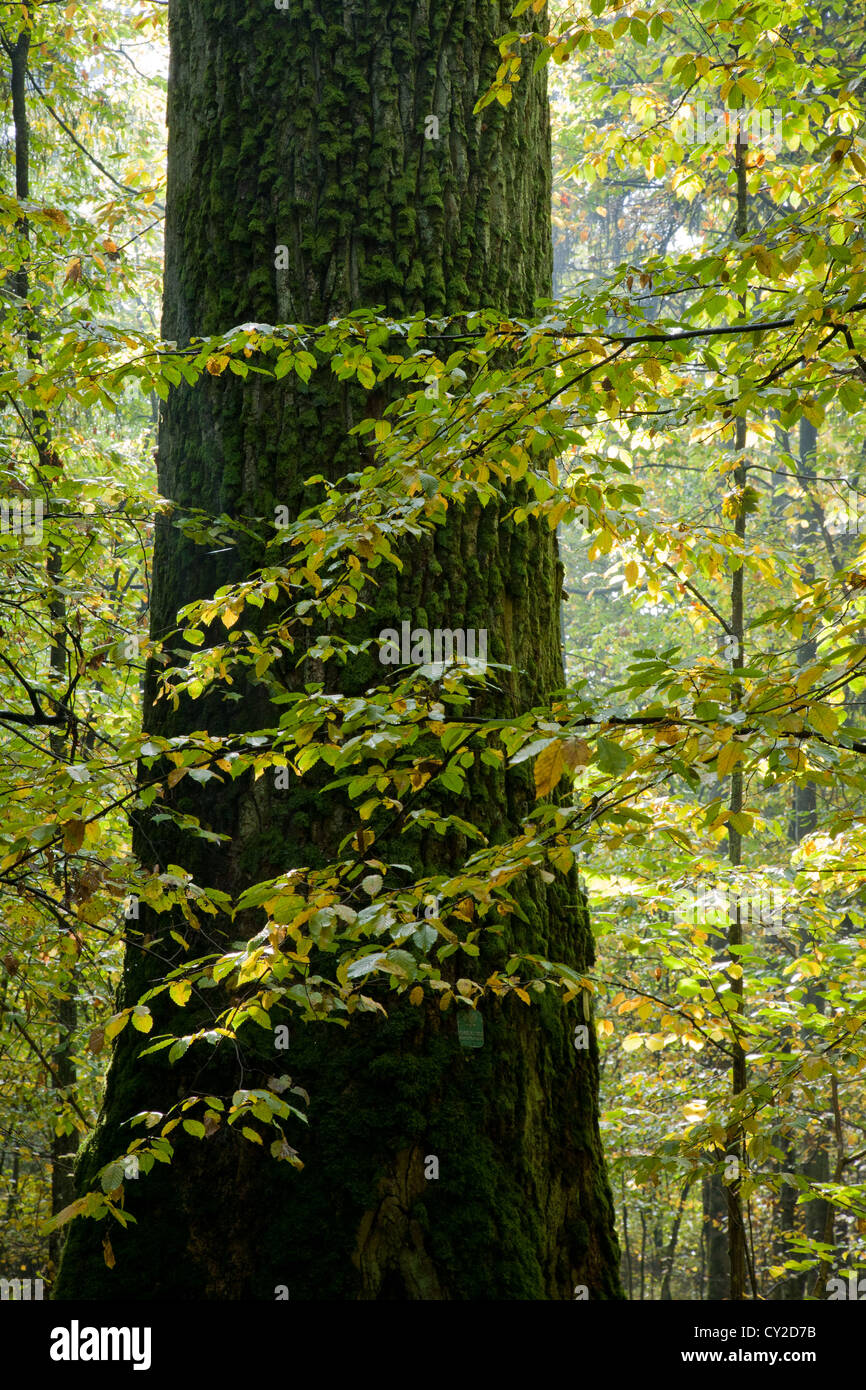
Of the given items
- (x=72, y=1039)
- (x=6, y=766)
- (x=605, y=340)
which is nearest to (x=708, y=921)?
(x=605, y=340)

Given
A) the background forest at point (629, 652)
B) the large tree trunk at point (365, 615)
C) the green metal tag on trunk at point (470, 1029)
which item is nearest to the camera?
the background forest at point (629, 652)

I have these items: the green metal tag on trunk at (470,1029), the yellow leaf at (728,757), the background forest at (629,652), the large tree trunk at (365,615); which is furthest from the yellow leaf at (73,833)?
the yellow leaf at (728,757)

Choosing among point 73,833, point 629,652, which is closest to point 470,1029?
point 73,833

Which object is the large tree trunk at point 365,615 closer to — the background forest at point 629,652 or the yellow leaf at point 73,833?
the background forest at point 629,652

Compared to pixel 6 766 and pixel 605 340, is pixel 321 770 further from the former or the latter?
pixel 605 340

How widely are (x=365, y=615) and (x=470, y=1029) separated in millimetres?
1118

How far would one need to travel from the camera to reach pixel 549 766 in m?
1.59

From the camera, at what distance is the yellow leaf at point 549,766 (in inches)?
62.4

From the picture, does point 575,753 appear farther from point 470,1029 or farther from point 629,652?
point 629,652

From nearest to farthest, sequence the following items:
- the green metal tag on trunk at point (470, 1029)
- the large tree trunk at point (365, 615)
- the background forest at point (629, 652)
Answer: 1. the background forest at point (629, 652)
2. the large tree trunk at point (365, 615)
3. the green metal tag on trunk at point (470, 1029)

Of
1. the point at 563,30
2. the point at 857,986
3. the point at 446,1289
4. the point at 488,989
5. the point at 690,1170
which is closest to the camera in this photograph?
the point at 446,1289

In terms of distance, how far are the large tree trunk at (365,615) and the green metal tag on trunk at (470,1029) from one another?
3 centimetres

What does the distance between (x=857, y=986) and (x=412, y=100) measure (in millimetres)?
3307

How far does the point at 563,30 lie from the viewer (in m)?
2.68
